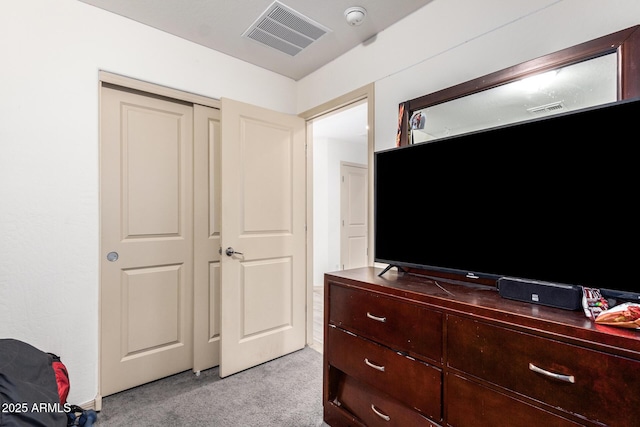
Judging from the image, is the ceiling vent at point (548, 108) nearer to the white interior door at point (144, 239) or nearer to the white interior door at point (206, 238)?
the white interior door at point (206, 238)

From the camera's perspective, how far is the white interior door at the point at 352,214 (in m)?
5.47

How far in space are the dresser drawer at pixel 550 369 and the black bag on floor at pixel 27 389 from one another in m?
1.39

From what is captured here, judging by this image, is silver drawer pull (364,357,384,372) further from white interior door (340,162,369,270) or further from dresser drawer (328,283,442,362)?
white interior door (340,162,369,270)

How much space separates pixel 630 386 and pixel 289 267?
2262 millimetres

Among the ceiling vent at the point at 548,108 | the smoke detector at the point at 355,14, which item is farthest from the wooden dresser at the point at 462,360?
the smoke detector at the point at 355,14

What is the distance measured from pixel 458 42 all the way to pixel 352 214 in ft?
13.0

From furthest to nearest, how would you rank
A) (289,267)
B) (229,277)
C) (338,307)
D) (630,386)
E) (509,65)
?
1. (289,267)
2. (229,277)
3. (338,307)
4. (509,65)
5. (630,386)

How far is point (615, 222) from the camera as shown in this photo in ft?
3.39

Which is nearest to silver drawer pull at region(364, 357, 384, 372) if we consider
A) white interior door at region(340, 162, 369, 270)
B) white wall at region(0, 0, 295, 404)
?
white wall at region(0, 0, 295, 404)

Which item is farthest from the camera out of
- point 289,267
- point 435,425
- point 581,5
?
point 289,267

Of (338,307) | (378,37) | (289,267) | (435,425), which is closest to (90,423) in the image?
(338,307)

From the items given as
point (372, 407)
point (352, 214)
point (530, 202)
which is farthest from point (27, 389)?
point (352, 214)

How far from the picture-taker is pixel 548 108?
1.41 metres

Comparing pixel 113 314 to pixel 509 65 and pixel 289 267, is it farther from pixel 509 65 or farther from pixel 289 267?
pixel 509 65
